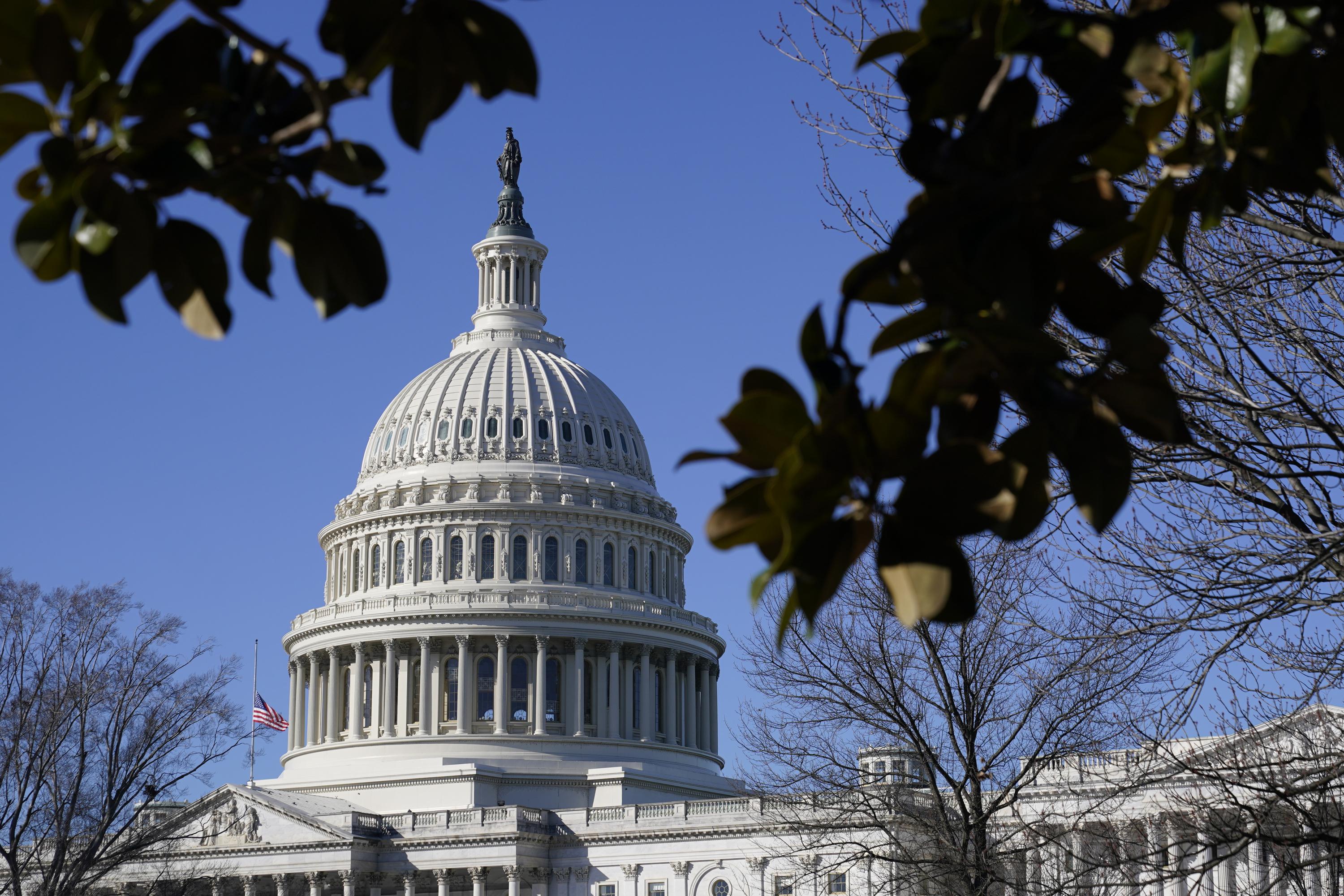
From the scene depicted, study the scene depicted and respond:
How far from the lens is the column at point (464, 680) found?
3743 inches

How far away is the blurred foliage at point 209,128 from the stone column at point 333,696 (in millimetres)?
98582

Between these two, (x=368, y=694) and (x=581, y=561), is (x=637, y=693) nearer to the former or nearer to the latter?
(x=581, y=561)

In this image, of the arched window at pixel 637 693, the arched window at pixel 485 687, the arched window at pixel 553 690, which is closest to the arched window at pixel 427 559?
the arched window at pixel 485 687

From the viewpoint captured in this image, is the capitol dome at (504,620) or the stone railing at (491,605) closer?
the capitol dome at (504,620)

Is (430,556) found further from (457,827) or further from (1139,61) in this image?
(1139,61)

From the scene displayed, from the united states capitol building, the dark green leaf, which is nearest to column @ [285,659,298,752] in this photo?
the united states capitol building

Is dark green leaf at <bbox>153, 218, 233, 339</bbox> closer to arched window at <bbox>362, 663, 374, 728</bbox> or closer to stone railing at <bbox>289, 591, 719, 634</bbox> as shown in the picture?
stone railing at <bbox>289, 591, 719, 634</bbox>

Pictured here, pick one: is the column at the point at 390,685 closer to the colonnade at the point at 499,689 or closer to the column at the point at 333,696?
the colonnade at the point at 499,689

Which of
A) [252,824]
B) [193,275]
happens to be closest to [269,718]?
[252,824]

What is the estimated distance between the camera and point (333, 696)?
100 m

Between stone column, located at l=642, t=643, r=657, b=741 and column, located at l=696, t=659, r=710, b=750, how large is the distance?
462cm

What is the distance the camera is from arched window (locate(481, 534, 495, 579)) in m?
101

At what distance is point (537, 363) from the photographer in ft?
363

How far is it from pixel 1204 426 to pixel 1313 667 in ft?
10.1
